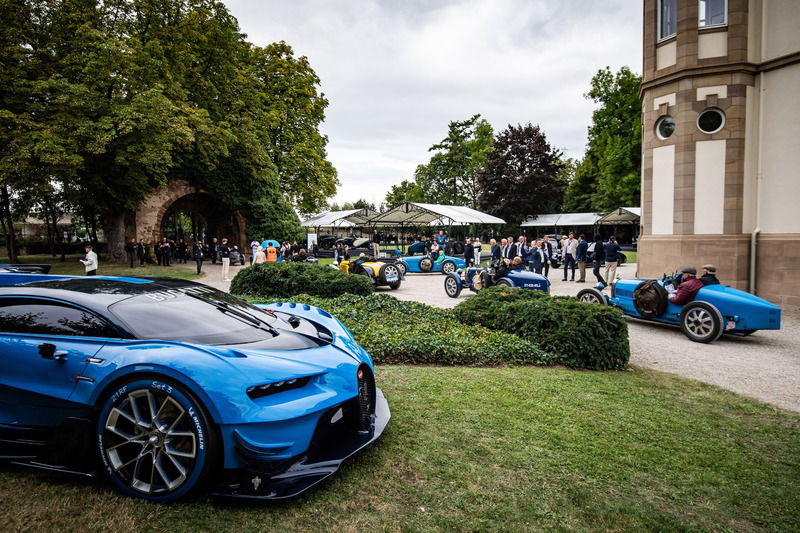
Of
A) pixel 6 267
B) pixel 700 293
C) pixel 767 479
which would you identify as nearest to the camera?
pixel 767 479

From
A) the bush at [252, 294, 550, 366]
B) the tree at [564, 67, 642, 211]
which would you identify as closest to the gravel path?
the bush at [252, 294, 550, 366]

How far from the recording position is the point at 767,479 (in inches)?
134

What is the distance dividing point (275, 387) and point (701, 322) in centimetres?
870

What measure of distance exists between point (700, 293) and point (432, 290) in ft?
27.5

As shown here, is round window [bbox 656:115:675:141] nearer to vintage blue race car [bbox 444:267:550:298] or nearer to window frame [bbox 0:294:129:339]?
vintage blue race car [bbox 444:267:550:298]

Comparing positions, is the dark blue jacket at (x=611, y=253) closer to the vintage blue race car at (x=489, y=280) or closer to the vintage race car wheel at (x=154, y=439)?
the vintage blue race car at (x=489, y=280)

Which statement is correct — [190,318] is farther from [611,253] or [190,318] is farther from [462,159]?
[462,159]

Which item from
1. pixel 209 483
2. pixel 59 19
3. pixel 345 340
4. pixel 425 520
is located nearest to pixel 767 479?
pixel 425 520

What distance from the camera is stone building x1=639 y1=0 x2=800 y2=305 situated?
13.2 meters

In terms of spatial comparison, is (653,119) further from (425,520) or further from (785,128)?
(425,520)

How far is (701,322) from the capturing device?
8.80m

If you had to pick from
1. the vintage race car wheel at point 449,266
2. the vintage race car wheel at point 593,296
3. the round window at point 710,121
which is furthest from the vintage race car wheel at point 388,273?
the round window at point 710,121

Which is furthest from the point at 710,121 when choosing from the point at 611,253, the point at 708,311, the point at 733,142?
the point at 708,311

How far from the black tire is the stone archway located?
91.4ft
